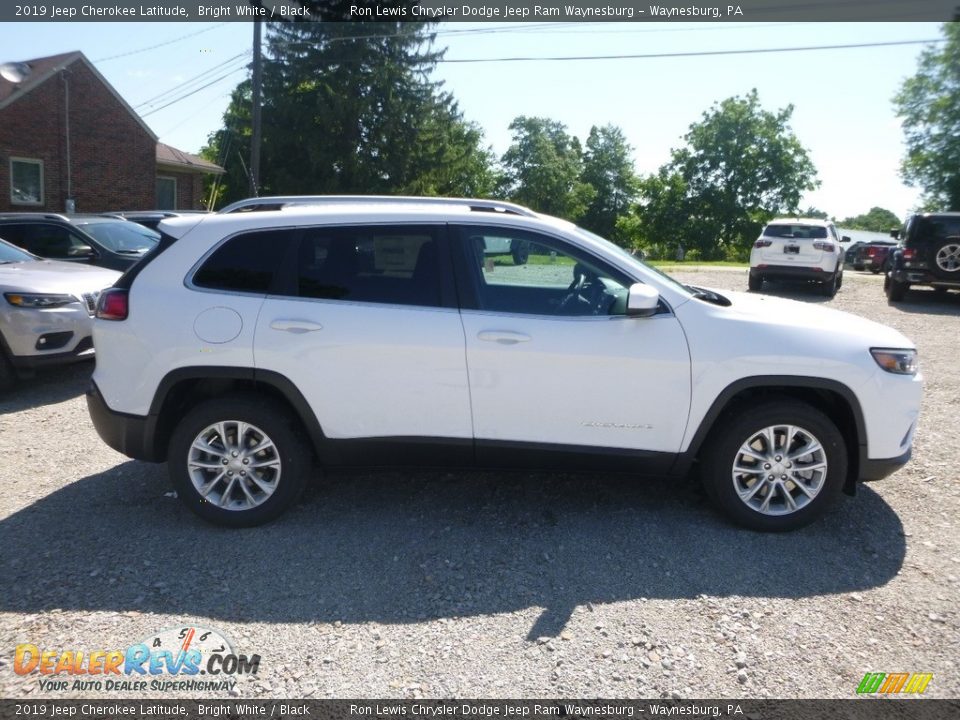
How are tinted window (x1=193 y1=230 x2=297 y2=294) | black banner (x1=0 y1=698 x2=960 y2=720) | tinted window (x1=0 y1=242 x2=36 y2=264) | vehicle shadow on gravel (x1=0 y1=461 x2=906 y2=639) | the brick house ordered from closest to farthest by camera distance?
black banner (x1=0 y1=698 x2=960 y2=720) → vehicle shadow on gravel (x1=0 y1=461 x2=906 y2=639) → tinted window (x1=193 y1=230 x2=297 y2=294) → tinted window (x1=0 y1=242 x2=36 y2=264) → the brick house

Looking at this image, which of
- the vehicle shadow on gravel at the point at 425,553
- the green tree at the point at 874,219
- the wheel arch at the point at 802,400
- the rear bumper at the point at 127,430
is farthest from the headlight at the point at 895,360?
the green tree at the point at 874,219

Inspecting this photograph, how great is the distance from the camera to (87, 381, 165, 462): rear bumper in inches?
169

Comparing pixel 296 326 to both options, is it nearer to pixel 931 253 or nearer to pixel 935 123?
pixel 931 253

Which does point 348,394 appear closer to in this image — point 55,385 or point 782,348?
point 782,348

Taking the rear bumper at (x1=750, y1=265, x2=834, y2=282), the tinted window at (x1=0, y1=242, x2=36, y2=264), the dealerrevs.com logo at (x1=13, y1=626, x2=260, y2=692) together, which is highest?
the rear bumper at (x1=750, y1=265, x2=834, y2=282)

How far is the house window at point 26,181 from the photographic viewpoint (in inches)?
955

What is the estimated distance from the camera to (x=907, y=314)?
14.4 m

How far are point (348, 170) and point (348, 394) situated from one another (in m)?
32.8

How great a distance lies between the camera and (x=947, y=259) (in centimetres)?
1498

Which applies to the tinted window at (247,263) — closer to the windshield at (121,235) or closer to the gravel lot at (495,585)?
the gravel lot at (495,585)

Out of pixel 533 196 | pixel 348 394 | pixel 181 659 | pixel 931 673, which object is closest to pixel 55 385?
pixel 348 394

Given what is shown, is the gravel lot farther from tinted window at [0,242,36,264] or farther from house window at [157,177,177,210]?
house window at [157,177,177,210]

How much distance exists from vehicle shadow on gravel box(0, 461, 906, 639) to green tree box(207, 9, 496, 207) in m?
31.1

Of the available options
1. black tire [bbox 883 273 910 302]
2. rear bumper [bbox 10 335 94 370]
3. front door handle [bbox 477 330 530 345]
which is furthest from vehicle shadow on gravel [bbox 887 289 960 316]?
rear bumper [bbox 10 335 94 370]
